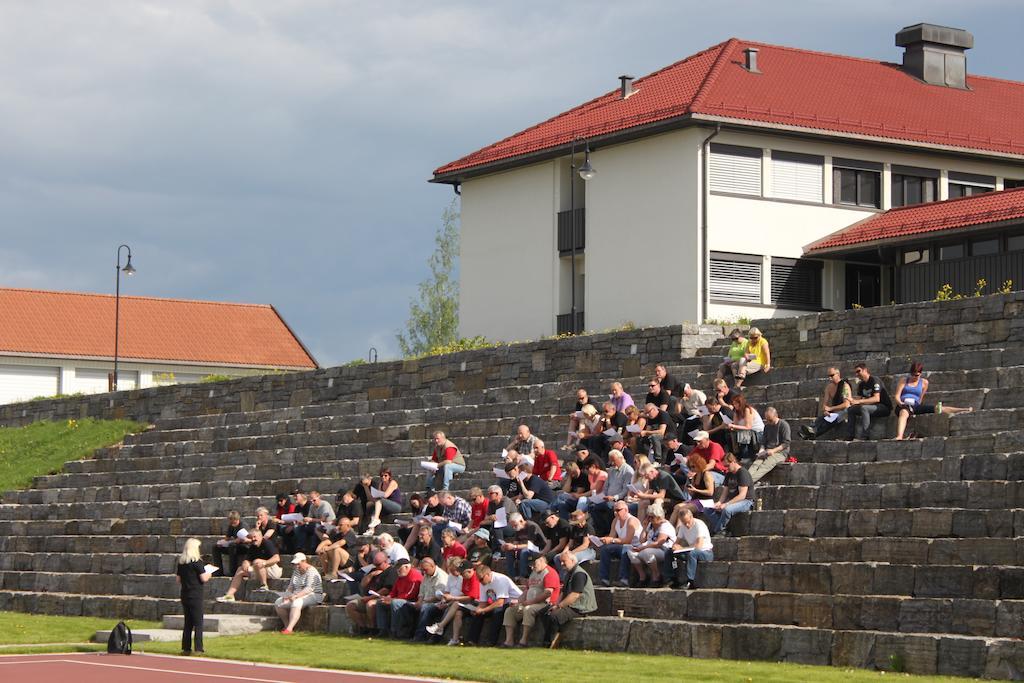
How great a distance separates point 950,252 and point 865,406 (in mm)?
11969

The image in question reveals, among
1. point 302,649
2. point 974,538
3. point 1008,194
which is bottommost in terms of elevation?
point 302,649

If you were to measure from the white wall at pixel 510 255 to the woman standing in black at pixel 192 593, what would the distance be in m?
18.6

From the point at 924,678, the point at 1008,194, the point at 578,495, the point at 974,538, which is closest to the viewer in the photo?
the point at 924,678

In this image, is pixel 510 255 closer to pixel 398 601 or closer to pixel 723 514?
pixel 398 601

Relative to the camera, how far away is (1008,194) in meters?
30.4

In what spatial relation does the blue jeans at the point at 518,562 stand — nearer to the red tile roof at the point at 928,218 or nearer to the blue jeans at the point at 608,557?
the blue jeans at the point at 608,557

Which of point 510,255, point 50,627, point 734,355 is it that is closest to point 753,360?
point 734,355

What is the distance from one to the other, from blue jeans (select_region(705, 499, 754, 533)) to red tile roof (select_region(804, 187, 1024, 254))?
40.2 ft

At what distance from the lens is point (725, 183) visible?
3353 centimetres

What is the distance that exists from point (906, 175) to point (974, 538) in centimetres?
2016

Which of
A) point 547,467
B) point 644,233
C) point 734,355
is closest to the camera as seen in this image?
A: point 547,467

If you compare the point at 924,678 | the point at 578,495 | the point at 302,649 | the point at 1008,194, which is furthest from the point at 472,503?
the point at 1008,194

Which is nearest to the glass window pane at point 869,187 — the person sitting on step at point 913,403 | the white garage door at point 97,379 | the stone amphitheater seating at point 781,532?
the stone amphitheater seating at point 781,532

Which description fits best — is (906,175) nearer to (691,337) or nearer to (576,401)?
(691,337)
